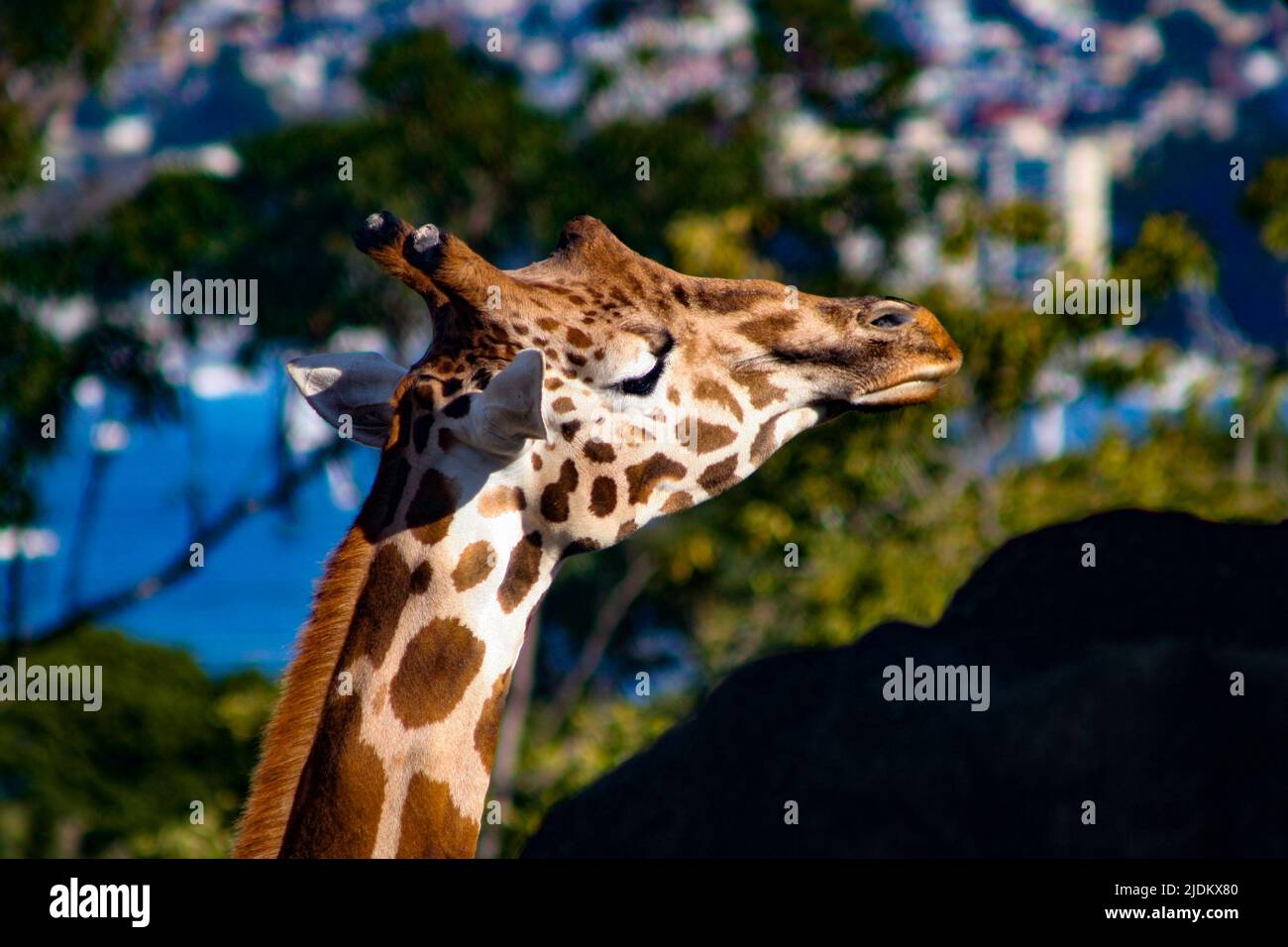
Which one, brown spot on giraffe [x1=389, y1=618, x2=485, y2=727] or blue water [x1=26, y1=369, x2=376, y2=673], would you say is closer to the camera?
brown spot on giraffe [x1=389, y1=618, x2=485, y2=727]

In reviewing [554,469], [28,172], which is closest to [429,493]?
[554,469]

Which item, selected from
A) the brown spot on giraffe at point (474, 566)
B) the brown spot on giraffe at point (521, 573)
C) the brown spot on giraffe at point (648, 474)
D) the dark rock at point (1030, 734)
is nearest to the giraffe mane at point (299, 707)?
the brown spot on giraffe at point (474, 566)

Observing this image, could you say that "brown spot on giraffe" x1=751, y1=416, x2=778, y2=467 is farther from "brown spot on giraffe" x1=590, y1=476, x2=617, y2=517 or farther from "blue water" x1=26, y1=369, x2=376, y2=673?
"blue water" x1=26, y1=369, x2=376, y2=673

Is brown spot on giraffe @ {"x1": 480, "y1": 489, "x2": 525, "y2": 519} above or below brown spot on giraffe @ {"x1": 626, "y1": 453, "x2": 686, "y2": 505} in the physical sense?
below

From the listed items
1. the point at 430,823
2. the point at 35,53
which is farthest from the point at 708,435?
the point at 35,53

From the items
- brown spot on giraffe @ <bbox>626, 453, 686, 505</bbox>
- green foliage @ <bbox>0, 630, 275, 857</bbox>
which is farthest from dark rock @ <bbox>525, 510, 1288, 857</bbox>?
green foliage @ <bbox>0, 630, 275, 857</bbox>

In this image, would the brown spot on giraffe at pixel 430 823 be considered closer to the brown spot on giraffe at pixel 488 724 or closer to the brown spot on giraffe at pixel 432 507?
the brown spot on giraffe at pixel 488 724
